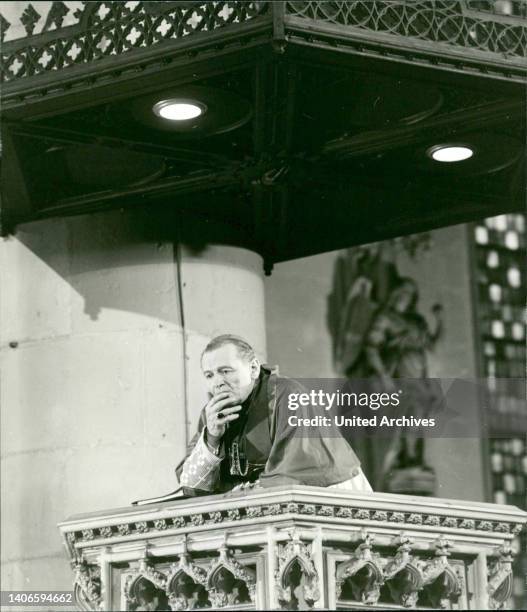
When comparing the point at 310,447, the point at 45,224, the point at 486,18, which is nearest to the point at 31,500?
the point at 45,224

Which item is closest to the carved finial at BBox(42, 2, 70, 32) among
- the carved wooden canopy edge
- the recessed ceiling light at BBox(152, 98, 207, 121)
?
the carved wooden canopy edge

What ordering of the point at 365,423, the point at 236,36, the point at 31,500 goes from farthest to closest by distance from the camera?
the point at 31,500 → the point at 365,423 → the point at 236,36

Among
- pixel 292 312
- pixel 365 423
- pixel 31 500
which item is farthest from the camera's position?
pixel 292 312

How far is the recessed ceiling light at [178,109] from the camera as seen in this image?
761 cm

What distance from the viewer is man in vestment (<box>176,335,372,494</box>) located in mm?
7148

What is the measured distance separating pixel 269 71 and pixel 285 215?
1.83 meters

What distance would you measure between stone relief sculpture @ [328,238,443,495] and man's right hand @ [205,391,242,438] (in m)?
11.4

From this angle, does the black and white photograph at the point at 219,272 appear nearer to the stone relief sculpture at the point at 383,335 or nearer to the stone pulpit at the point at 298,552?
the stone pulpit at the point at 298,552

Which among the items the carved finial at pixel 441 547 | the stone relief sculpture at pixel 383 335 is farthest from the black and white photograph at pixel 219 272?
the stone relief sculpture at pixel 383 335

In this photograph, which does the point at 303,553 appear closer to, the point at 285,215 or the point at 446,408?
the point at 446,408

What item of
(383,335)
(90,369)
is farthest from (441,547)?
(383,335)

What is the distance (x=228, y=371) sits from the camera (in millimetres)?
7285

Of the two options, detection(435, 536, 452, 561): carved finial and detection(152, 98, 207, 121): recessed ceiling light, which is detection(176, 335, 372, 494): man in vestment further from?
detection(152, 98, 207, 121): recessed ceiling light

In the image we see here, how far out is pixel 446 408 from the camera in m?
7.85
